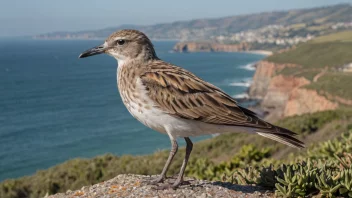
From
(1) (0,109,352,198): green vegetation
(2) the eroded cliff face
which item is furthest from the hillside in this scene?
(1) (0,109,352,198): green vegetation

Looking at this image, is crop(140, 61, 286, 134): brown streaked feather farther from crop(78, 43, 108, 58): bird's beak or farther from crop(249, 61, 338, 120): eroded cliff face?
crop(249, 61, 338, 120): eroded cliff face

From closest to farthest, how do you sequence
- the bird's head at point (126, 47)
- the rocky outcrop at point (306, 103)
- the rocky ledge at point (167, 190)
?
the rocky ledge at point (167, 190) → the bird's head at point (126, 47) → the rocky outcrop at point (306, 103)

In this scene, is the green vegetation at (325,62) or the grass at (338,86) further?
the green vegetation at (325,62)

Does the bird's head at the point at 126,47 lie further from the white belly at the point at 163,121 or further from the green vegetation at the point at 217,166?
the green vegetation at the point at 217,166

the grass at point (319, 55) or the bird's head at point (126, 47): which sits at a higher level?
the bird's head at point (126, 47)

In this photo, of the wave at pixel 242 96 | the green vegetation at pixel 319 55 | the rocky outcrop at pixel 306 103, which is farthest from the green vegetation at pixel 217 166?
the green vegetation at pixel 319 55

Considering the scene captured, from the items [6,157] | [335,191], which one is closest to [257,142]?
[335,191]

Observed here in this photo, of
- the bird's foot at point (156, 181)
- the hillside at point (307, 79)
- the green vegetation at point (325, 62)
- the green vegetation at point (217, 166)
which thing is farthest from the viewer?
the green vegetation at point (325, 62)

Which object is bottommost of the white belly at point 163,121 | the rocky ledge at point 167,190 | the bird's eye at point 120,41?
the rocky ledge at point 167,190
